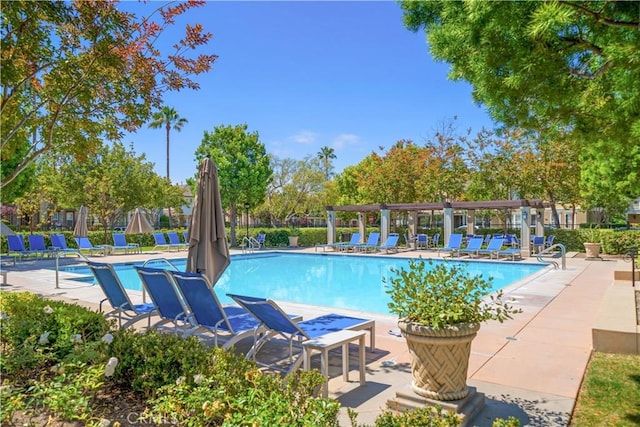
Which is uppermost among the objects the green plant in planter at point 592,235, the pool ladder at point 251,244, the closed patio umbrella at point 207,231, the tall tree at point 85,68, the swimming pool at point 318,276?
the tall tree at point 85,68

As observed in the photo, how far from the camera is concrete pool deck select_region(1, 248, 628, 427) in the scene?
146 inches

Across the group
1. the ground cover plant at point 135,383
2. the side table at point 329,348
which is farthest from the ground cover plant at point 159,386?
the side table at point 329,348

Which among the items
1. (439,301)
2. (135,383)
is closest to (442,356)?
(439,301)

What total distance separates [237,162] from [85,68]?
68.6ft

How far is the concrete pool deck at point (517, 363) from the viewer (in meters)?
3.72

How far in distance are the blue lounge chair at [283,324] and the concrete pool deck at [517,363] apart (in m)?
0.44

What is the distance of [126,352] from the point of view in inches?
145

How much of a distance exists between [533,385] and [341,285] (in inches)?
391

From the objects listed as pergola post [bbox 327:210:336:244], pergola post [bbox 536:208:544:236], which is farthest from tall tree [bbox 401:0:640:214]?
pergola post [bbox 327:210:336:244]

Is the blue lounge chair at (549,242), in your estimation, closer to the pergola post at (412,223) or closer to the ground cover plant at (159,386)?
the pergola post at (412,223)

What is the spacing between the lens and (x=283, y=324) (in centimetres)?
434

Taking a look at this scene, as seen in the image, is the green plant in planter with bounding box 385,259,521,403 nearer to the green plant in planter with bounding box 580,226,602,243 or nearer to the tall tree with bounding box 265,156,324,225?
the green plant in planter with bounding box 580,226,602,243

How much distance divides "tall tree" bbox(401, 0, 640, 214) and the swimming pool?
6.51 m

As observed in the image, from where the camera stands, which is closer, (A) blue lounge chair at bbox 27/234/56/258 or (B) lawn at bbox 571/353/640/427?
(B) lawn at bbox 571/353/640/427
